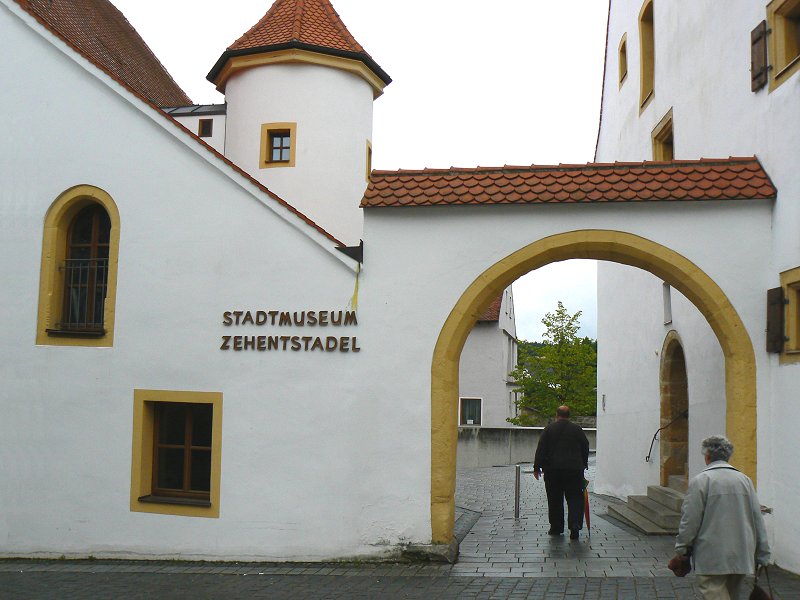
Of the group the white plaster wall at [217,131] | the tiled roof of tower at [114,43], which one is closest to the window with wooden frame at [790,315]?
the white plaster wall at [217,131]

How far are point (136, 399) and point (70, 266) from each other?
82.7 inches

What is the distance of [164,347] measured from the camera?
11.0 m

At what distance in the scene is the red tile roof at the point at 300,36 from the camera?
17.8m

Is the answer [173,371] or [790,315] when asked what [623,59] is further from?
[173,371]

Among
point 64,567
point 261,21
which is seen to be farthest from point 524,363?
point 64,567

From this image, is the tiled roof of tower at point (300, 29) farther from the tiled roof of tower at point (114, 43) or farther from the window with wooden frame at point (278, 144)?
the tiled roof of tower at point (114, 43)

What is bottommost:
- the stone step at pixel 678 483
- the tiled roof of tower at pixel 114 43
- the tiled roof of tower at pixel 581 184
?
the stone step at pixel 678 483

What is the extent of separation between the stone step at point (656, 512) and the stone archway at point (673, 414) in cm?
85

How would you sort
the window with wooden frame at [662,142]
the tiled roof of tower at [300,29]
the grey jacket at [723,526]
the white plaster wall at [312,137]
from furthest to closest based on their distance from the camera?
the tiled roof of tower at [300,29]
the white plaster wall at [312,137]
the window with wooden frame at [662,142]
the grey jacket at [723,526]

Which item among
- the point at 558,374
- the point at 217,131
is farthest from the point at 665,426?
the point at 558,374

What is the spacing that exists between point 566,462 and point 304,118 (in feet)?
29.4

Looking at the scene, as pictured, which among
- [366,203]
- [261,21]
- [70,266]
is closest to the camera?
[366,203]

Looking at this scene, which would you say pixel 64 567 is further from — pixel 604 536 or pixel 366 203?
pixel 604 536

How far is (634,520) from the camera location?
13.1 m
